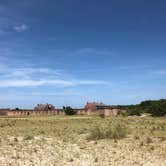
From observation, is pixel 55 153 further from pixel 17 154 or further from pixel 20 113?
pixel 20 113

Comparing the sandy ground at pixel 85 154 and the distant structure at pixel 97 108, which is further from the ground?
the distant structure at pixel 97 108

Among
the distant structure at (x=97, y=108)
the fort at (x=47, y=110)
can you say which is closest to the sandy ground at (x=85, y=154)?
the distant structure at (x=97, y=108)

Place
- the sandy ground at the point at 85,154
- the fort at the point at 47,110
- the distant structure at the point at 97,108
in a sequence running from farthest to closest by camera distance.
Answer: the fort at the point at 47,110 → the distant structure at the point at 97,108 → the sandy ground at the point at 85,154

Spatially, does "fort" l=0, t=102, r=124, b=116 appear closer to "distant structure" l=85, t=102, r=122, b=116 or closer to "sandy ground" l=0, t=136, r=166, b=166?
"distant structure" l=85, t=102, r=122, b=116

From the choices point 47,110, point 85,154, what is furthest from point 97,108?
point 85,154

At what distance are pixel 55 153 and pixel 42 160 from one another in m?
2.44

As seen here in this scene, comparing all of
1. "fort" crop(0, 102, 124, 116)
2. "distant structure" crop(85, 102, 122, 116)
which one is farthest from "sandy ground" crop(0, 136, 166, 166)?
"fort" crop(0, 102, 124, 116)

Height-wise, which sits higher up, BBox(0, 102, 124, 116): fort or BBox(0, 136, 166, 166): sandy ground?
BBox(0, 102, 124, 116): fort

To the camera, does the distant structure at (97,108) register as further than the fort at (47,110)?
No

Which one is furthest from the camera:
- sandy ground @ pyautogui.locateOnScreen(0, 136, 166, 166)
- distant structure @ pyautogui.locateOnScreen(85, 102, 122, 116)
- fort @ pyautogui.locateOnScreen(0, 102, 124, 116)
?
fort @ pyautogui.locateOnScreen(0, 102, 124, 116)

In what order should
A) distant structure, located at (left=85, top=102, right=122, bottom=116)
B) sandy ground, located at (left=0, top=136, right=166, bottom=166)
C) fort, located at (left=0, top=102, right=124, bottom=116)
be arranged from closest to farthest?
1. sandy ground, located at (left=0, top=136, right=166, bottom=166)
2. distant structure, located at (left=85, top=102, right=122, bottom=116)
3. fort, located at (left=0, top=102, right=124, bottom=116)

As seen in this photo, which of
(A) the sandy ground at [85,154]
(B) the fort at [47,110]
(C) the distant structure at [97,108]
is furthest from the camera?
(B) the fort at [47,110]

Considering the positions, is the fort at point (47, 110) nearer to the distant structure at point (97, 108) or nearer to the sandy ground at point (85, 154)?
the distant structure at point (97, 108)

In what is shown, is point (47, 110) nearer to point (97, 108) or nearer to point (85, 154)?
point (97, 108)
